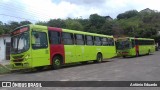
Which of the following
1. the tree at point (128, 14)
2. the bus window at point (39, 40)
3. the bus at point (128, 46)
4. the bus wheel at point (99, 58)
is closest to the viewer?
the bus window at point (39, 40)

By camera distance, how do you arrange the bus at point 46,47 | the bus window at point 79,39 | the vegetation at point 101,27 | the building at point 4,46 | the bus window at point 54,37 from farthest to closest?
the vegetation at point 101,27, the building at point 4,46, the bus window at point 79,39, the bus window at point 54,37, the bus at point 46,47

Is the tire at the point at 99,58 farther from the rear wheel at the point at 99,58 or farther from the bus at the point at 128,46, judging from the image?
the bus at the point at 128,46

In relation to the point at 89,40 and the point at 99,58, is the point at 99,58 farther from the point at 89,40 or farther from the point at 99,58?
the point at 89,40

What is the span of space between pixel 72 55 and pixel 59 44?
6.70 feet

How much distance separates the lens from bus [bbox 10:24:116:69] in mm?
15891

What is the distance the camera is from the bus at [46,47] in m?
15.9

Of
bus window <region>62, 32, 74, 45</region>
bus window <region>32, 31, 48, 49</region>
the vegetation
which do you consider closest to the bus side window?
bus window <region>62, 32, 74, 45</region>

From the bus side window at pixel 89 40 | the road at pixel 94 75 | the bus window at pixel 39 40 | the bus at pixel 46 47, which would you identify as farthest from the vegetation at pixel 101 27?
the road at pixel 94 75

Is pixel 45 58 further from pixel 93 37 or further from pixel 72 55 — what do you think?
pixel 93 37

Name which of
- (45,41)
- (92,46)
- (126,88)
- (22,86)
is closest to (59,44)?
(45,41)

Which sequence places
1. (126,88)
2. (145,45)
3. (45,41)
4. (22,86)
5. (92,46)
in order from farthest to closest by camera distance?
(145,45) < (92,46) < (45,41) < (22,86) < (126,88)

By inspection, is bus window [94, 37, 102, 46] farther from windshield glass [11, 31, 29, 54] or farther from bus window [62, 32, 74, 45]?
windshield glass [11, 31, 29, 54]

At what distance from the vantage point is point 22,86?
10203 millimetres

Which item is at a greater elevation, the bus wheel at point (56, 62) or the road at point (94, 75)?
the bus wheel at point (56, 62)
